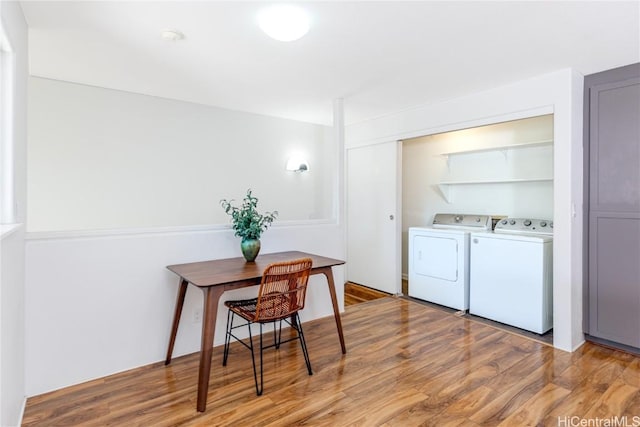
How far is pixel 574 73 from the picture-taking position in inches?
106

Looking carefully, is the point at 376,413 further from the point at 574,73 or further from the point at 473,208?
the point at 473,208

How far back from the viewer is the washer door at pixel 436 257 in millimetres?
3646

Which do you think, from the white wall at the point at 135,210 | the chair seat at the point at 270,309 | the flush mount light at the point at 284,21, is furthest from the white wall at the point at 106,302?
the flush mount light at the point at 284,21

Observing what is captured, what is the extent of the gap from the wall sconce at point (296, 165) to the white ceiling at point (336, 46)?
1.27 metres

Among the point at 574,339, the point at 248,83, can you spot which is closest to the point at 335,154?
the point at 248,83

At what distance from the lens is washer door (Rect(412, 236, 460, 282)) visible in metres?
3.65

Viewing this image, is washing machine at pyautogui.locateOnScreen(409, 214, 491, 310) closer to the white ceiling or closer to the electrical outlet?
the white ceiling

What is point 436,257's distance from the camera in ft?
12.5

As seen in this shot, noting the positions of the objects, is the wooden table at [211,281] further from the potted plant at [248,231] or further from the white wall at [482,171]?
the white wall at [482,171]

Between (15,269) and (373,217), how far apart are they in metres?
3.45

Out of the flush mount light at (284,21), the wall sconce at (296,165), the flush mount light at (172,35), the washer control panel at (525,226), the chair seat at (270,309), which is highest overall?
the flush mount light at (172,35)

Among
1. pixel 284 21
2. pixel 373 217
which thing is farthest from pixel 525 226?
pixel 284 21

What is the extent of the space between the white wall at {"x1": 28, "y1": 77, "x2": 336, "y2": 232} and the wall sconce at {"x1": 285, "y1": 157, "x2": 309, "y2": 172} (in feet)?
0.28

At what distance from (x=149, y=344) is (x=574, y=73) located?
367cm
